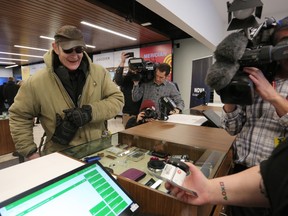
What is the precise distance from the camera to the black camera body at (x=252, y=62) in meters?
0.65

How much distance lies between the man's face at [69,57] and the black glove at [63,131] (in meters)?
0.32

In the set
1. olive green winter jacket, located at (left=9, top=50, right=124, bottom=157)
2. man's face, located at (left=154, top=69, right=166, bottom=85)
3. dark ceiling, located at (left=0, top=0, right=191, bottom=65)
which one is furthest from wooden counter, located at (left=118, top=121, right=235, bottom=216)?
dark ceiling, located at (left=0, top=0, right=191, bottom=65)

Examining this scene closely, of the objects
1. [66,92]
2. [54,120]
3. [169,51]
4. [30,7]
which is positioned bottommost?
[54,120]

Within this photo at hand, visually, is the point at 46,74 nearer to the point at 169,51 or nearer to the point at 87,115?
the point at 87,115

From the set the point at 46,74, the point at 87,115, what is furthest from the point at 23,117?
the point at 87,115

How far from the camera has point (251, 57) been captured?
667mm

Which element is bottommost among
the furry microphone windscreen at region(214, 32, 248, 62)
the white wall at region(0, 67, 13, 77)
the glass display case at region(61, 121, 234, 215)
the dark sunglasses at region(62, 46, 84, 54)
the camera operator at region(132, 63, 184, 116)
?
the glass display case at region(61, 121, 234, 215)

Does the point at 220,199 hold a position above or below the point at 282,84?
below

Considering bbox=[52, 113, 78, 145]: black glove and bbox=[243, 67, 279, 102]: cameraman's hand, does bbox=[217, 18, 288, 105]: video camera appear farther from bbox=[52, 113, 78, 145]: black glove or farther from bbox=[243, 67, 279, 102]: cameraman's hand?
bbox=[52, 113, 78, 145]: black glove

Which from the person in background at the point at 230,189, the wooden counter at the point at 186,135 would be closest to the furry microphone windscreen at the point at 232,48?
the person in background at the point at 230,189

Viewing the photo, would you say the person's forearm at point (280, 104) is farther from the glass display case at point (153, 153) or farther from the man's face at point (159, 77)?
the man's face at point (159, 77)

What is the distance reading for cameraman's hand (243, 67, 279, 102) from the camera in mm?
714

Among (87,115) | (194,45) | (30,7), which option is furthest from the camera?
(194,45)

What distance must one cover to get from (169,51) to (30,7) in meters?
3.58
